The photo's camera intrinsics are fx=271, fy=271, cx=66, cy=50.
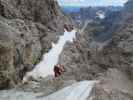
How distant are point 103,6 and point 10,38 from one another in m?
117

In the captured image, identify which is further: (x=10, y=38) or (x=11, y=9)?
(x=11, y=9)

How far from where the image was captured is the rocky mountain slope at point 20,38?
15609mm

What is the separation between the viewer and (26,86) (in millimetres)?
15328

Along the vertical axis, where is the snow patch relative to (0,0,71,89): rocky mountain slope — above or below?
below

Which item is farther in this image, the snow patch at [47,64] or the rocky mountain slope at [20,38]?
the snow patch at [47,64]

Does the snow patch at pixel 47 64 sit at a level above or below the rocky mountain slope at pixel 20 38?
below

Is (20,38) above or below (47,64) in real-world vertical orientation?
above

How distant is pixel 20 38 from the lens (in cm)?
1883

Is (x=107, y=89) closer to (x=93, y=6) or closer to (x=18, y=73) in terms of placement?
(x=18, y=73)

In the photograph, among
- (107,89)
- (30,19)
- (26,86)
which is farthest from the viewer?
(30,19)

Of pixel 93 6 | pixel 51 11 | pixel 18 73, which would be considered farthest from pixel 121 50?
pixel 93 6

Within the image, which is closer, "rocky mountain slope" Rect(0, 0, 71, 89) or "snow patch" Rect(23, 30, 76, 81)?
"rocky mountain slope" Rect(0, 0, 71, 89)

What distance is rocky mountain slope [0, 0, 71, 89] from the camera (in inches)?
615

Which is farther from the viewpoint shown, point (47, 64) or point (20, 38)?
point (47, 64)
